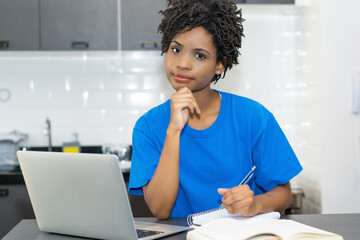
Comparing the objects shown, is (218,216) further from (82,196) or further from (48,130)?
(48,130)

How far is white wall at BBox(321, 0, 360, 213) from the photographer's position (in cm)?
260

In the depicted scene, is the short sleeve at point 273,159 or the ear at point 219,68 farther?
the ear at point 219,68

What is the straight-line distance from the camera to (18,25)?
9.55ft

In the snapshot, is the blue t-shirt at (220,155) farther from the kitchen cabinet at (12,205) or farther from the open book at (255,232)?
the kitchen cabinet at (12,205)

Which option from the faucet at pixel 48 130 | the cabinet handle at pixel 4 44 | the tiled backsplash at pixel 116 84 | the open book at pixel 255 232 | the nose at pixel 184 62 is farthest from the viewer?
the tiled backsplash at pixel 116 84

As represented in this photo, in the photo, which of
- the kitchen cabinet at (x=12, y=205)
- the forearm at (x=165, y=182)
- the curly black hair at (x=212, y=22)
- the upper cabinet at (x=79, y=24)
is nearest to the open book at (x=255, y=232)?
the forearm at (x=165, y=182)

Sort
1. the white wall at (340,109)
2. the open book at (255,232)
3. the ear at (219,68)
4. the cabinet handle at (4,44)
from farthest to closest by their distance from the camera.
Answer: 1. the cabinet handle at (4,44)
2. the white wall at (340,109)
3. the ear at (219,68)
4. the open book at (255,232)

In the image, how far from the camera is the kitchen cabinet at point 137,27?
9.66 ft

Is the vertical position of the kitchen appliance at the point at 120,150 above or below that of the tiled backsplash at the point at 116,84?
below

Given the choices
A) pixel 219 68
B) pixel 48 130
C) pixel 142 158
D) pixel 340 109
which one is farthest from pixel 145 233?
pixel 48 130

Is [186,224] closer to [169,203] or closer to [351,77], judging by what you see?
[169,203]

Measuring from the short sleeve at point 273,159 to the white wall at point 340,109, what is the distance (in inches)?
44.3

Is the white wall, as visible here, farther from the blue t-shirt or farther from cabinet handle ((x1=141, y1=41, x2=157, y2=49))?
the blue t-shirt

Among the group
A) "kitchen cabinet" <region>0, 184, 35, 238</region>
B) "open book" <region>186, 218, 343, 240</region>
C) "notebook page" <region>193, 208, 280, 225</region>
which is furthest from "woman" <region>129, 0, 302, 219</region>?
"kitchen cabinet" <region>0, 184, 35, 238</region>
